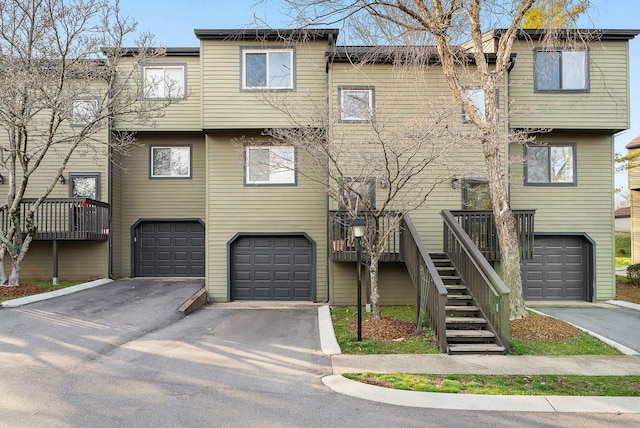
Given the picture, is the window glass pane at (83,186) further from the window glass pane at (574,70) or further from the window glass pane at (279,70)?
the window glass pane at (574,70)

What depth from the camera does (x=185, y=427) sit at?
403 cm

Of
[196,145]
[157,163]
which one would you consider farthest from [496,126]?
[157,163]

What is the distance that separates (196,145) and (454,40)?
866 centimetres

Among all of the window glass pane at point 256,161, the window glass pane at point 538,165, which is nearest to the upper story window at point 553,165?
the window glass pane at point 538,165

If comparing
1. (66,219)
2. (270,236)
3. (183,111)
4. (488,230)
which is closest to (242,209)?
(270,236)

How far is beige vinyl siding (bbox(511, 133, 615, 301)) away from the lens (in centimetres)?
1189

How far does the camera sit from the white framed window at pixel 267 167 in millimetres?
11664

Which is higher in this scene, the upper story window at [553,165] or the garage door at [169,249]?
the upper story window at [553,165]

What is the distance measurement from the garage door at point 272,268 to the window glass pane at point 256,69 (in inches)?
176

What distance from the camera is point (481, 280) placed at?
7.17m

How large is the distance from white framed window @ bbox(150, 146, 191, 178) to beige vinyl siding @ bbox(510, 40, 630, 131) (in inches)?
405

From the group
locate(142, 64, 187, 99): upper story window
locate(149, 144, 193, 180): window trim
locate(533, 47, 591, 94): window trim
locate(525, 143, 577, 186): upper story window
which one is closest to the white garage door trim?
locate(149, 144, 193, 180): window trim

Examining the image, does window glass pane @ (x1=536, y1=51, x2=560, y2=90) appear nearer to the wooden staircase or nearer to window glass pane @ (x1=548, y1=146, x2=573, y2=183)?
window glass pane @ (x1=548, y1=146, x2=573, y2=183)

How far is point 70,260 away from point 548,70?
51.8ft
